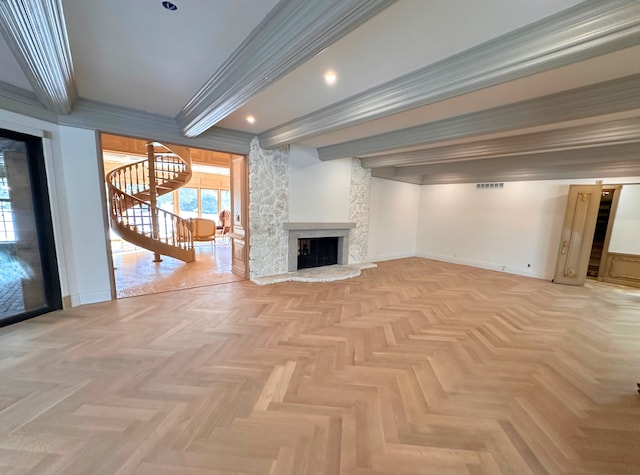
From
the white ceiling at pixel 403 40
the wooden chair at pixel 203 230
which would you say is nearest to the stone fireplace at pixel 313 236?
the white ceiling at pixel 403 40

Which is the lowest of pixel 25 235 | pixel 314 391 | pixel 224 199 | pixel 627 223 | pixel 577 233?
pixel 314 391

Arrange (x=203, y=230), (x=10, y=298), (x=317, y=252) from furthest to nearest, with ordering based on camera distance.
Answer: (x=203, y=230), (x=317, y=252), (x=10, y=298)

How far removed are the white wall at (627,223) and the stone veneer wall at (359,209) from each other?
209 inches

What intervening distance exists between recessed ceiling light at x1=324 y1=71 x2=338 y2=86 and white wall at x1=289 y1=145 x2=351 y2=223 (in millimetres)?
2563

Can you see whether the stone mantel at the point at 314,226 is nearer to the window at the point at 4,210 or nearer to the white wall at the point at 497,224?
the white wall at the point at 497,224

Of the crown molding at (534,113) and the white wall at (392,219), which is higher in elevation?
the crown molding at (534,113)

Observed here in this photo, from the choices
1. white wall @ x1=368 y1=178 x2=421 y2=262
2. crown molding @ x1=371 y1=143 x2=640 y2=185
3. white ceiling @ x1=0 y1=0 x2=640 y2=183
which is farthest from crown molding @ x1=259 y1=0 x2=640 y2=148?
white wall @ x1=368 y1=178 x2=421 y2=262

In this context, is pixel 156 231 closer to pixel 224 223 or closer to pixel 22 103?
pixel 22 103

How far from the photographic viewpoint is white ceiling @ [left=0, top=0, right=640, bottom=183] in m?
1.54

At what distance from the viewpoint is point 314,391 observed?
192 centimetres

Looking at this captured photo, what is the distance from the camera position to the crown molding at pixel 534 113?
2.22 metres

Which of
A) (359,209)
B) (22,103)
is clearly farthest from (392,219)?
(22,103)

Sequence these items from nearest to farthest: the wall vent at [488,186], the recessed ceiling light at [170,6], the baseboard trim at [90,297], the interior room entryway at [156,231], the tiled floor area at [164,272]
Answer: the recessed ceiling light at [170,6], the baseboard trim at [90,297], the tiled floor area at [164,272], the interior room entryway at [156,231], the wall vent at [488,186]

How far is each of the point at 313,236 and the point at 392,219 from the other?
9.35 ft
